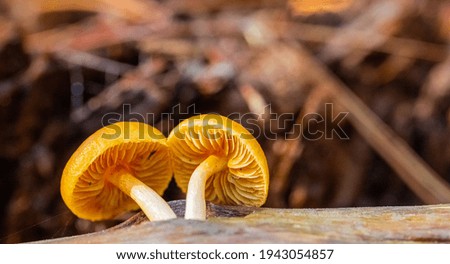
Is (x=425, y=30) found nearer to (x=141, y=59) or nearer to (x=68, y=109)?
(x=141, y=59)

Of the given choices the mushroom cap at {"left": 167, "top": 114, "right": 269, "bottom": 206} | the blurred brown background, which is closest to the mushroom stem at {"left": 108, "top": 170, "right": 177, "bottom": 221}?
the mushroom cap at {"left": 167, "top": 114, "right": 269, "bottom": 206}

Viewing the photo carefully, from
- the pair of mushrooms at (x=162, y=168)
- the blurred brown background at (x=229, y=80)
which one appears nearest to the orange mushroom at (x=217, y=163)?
the pair of mushrooms at (x=162, y=168)

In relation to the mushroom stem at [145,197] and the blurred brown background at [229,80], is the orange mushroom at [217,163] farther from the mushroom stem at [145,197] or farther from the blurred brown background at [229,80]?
the blurred brown background at [229,80]

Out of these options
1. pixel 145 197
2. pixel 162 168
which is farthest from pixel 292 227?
pixel 162 168

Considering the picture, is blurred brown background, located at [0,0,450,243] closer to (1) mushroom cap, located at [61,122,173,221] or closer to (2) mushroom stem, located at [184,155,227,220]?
(1) mushroom cap, located at [61,122,173,221]

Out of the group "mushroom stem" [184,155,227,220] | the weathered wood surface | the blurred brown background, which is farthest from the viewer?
the blurred brown background

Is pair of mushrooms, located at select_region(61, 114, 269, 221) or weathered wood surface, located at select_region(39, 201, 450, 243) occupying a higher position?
pair of mushrooms, located at select_region(61, 114, 269, 221)
